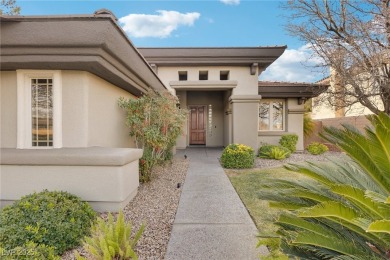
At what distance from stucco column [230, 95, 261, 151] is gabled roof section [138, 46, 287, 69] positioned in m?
1.74

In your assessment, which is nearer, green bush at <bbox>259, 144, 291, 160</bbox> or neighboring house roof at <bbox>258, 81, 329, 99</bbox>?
green bush at <bbox>259, 144, 291, 160</bbox>

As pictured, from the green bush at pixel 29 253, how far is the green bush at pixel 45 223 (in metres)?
0.20

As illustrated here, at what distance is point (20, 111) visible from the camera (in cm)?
490

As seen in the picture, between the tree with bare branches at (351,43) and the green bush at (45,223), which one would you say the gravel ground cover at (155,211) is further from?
the tree with bare branches at (351,43)

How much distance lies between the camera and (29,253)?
9.25 feet

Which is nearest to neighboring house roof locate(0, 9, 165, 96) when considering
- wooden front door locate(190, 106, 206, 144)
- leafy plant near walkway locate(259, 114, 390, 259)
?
leafy plant near walkway locate(259, 114, 390, 259)

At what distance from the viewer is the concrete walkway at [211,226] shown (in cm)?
331

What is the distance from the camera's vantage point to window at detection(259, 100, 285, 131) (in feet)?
45.8

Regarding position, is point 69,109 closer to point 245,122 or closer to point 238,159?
point 238,159

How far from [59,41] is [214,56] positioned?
7993 millimetres

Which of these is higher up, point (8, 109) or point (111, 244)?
point (8, 109)

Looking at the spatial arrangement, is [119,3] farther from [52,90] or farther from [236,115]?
[236,115]

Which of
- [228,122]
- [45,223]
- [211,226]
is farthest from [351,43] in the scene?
[45,223]

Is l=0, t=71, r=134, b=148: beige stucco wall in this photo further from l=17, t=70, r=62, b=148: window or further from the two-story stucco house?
l=17, t=70, r=62, b=148: window
